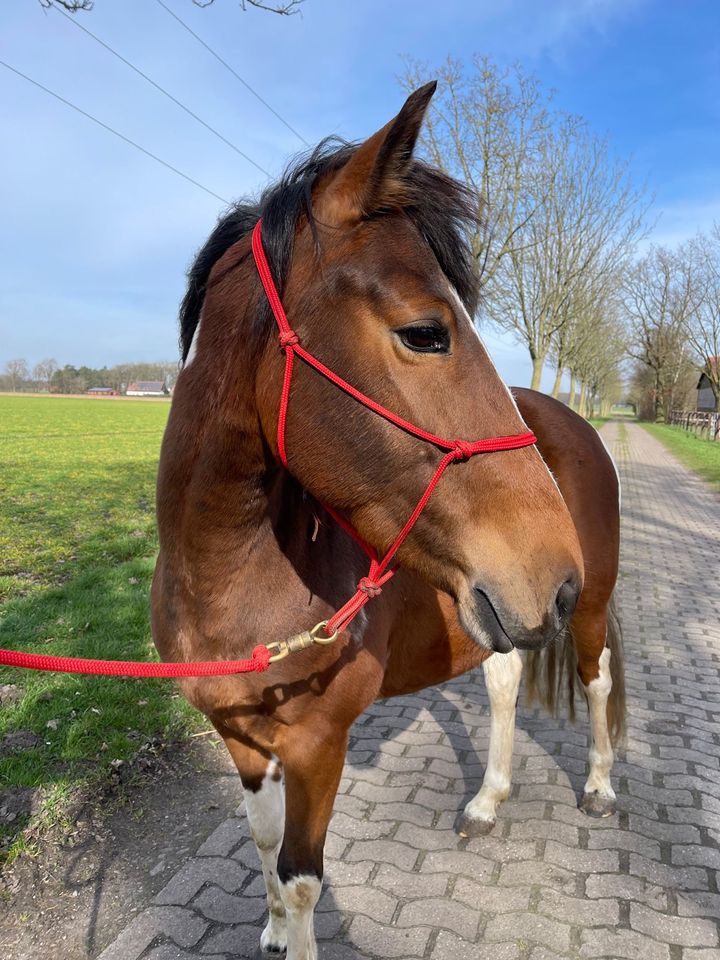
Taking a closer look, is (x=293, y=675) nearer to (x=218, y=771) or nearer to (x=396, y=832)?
(x=396, y=832)

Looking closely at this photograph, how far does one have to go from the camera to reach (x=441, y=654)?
8.12ft

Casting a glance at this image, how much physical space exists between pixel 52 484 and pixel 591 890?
11.4 meters

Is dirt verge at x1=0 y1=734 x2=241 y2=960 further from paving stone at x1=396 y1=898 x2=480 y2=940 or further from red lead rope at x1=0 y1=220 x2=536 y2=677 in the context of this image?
red lead rope at x1=0 y1=220 x2=536 y2=677

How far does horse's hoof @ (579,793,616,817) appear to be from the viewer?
Answer: 3.23 meters

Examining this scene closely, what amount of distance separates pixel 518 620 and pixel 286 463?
640 mm

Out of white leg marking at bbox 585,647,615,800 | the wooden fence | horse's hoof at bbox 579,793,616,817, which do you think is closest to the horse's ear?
white leg marking at bbox 585,647,615,800

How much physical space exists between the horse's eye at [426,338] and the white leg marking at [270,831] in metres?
1.55

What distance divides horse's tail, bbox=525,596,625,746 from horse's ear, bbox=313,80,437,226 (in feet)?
8.98

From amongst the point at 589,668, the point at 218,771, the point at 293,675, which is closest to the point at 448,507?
the point at 293,675

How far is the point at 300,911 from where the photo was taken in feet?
6.40

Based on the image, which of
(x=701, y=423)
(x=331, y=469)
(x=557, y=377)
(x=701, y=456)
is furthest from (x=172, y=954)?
(x=701, y=423)

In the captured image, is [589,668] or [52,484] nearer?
[589,668]

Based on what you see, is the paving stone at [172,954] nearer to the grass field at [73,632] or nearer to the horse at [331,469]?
the horse at [331,469]

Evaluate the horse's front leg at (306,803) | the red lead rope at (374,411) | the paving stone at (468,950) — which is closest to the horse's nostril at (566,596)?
the red lead rope at (374,411)
